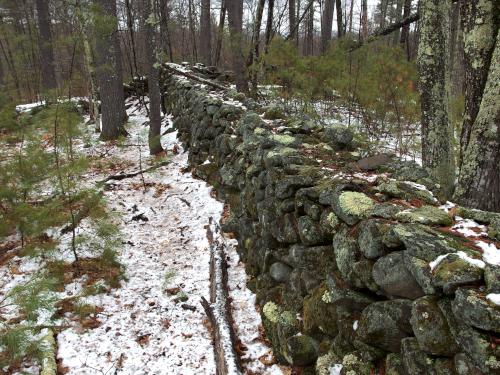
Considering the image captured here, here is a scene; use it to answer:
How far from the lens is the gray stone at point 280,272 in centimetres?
378

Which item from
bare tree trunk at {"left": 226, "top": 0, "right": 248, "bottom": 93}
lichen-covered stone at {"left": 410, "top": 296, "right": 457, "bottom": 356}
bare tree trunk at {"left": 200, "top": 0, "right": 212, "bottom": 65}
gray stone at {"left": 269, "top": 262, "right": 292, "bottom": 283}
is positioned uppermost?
bare tree trunk at {"left": 200, "top": 0, "right": 212, "bottom": 65}

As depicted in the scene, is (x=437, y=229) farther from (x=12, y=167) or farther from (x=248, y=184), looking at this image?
(x=12, y=167)

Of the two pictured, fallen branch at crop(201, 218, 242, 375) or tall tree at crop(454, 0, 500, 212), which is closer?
tall tree at crop(454, 0, 500, 212)

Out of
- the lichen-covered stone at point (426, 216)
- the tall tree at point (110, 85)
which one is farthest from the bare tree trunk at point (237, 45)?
the lichen-covered stone at point (426, 216)

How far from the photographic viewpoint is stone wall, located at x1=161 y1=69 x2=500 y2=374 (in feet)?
6.07

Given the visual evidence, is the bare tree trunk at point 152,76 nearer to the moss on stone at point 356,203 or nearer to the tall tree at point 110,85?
the tall tree at point 110,85

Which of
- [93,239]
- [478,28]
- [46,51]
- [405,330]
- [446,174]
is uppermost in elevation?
[46,51]

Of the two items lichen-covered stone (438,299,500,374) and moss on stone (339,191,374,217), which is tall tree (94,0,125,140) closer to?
moss on stone (339,191,374,217)

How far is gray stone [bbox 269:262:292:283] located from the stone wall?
2cm

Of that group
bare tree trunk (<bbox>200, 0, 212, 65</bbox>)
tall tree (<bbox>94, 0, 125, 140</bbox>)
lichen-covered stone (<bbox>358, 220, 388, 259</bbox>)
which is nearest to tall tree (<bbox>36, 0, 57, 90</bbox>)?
tall tree (<bbox>94, 0, 125, 140</bbox>)

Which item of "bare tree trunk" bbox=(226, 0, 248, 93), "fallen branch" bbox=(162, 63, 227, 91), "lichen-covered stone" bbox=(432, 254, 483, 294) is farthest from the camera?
"bare tree trunk" bbox=(226, 0, 248, 93)

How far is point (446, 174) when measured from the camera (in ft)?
14.0

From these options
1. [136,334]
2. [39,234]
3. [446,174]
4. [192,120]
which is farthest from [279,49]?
[136,334]

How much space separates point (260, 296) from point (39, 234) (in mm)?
3219
